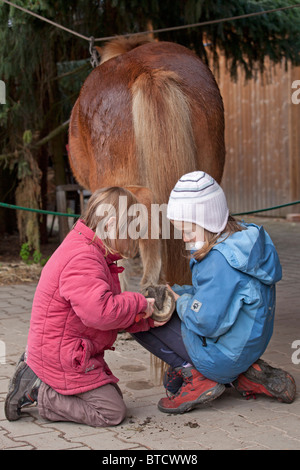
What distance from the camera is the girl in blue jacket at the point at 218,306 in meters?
2.71

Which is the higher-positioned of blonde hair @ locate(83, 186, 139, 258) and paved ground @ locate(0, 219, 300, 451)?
blonde hair @ locate(83, 186, 139, 258)

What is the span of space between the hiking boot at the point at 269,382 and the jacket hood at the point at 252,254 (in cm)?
46

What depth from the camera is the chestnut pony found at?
11.0 feet

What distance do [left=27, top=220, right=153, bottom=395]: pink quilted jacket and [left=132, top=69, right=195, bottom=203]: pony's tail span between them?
728 millimetres

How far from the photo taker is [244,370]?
9.37 ft

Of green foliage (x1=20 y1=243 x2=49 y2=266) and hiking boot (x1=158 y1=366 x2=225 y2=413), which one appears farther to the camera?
green foliage (x1=20 y1=243 x2=49 y2=266)

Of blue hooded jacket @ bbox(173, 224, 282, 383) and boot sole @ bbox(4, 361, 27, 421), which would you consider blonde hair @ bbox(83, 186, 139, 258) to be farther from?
boot sole @ bbox(4, 361, 27, 421)

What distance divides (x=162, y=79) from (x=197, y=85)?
1.01 feet

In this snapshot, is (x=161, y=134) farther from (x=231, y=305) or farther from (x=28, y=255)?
(x=28, y=255)

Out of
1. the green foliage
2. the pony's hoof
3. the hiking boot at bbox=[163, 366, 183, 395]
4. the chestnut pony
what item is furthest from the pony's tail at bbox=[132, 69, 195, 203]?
the green foliage

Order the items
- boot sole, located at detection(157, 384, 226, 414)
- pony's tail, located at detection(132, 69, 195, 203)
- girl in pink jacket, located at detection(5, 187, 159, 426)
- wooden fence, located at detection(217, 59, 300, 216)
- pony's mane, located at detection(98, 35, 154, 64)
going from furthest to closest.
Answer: wooden fence, located at detection(217, 59, 300, 216)
pony's mane, located at detection(98, 35, 154, 64)
pony's tail, located at detection(132, 69, 195, 203)
boot sole, located at detection(157, 384, 226, 414)
girl in pink jacket, located at detection(5, 187, 159, 426)

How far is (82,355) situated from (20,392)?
368mm

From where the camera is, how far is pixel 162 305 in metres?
2.87

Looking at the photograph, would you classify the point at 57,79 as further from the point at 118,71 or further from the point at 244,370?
the point at 244,370
